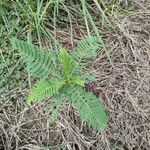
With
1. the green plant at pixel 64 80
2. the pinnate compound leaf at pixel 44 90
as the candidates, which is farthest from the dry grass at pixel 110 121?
the pinnate compound leaf at pixel 44 90

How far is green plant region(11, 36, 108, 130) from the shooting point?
1.82m

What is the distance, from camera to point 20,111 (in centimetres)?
206

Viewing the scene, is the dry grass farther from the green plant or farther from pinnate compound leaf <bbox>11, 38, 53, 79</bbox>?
pinnate compound leaf <bbox>11, 38, 53, 79</bbox>

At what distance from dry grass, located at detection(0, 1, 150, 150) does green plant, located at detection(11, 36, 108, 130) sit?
8 centimetres

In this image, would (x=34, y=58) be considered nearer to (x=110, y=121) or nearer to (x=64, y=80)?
(x=64, y=80)

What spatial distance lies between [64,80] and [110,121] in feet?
1.06

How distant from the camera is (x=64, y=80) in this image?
190 cm

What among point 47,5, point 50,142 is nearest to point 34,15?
point 47,5

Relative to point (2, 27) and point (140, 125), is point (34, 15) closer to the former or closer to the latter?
point (2, 27)

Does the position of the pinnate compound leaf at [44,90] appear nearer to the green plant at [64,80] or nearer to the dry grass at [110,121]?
the green plant at [64,80]

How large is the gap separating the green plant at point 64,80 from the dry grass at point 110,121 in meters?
0.08

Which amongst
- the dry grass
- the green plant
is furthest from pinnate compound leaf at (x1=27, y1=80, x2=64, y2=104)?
the dry grass

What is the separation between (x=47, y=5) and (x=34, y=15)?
9 centimetres

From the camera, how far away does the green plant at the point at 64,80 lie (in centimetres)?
182
